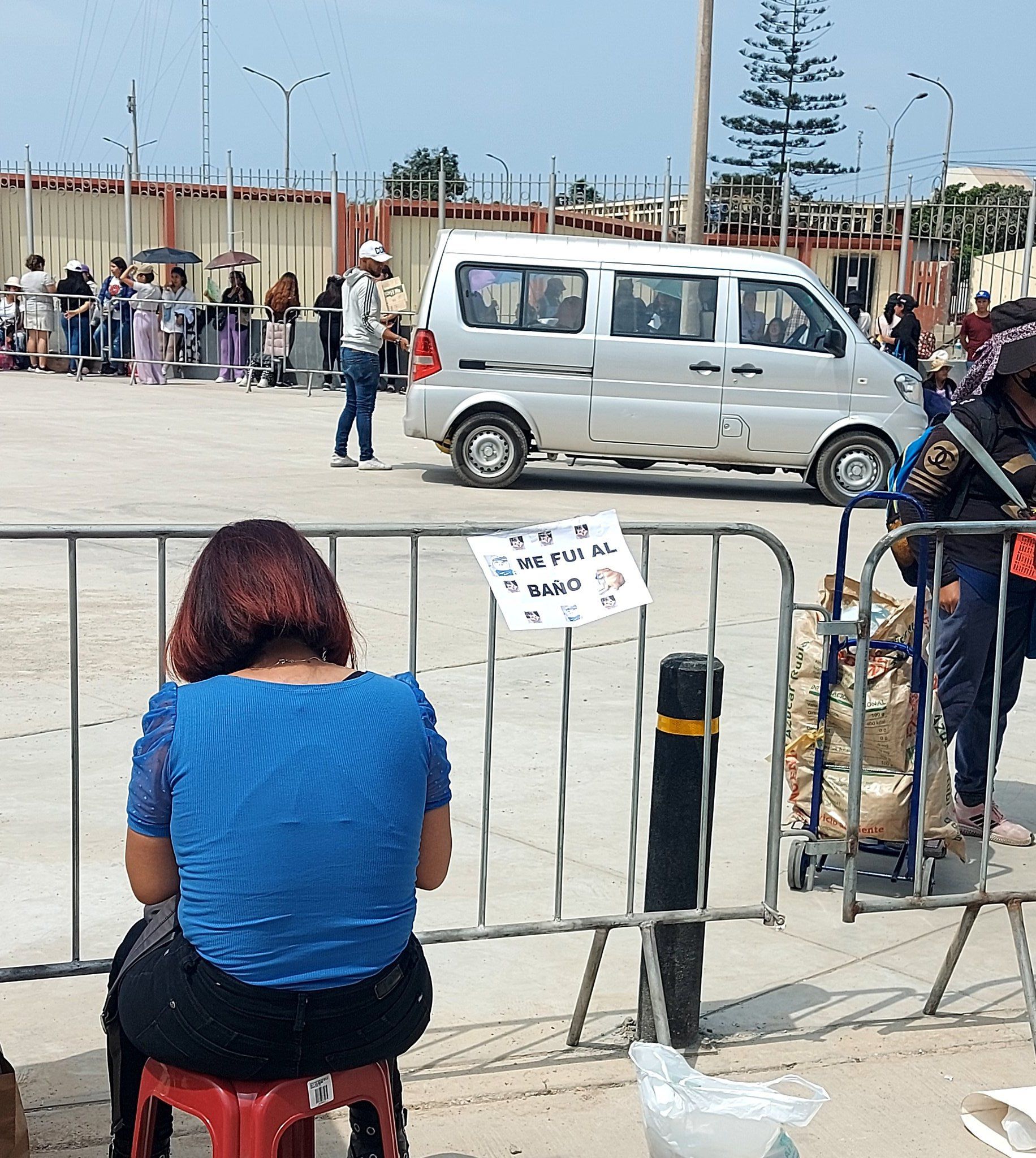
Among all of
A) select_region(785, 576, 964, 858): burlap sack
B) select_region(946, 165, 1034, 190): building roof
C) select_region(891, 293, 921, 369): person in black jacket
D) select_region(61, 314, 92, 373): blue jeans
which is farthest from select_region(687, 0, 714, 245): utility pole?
select_region(946, 165, 1034, 190): building roof

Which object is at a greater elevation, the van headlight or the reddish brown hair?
Result: the van headlight

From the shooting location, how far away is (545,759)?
5.60 m

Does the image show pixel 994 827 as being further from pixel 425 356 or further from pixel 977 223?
pixel 977 223

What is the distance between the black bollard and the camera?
349 cm

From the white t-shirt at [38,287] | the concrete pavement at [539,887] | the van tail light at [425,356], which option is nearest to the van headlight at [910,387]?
the concrete pavement at [539,887]

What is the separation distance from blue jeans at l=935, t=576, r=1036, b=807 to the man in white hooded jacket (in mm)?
8524

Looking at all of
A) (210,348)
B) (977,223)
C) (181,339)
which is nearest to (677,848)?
(210,348)

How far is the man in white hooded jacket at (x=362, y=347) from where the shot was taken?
42.2 feet

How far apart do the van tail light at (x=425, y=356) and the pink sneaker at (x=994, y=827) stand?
8.09 meters

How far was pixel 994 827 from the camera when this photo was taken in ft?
16.6

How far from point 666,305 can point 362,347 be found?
273cm

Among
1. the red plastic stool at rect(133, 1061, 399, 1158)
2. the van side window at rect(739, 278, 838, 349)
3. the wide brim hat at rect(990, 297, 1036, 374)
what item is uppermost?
the van side window at rect(739, 278, 838, 349)

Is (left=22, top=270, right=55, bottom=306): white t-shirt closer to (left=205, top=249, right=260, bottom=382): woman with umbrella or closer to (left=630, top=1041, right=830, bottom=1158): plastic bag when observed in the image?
(left=205, top=249, right=260, bottom=382): woman with umbrella

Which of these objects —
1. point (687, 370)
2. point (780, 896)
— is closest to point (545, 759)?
point (780, 896)
